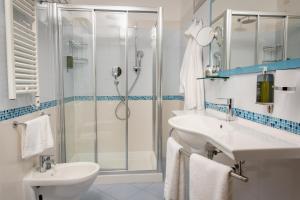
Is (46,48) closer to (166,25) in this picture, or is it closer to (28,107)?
(28,107)

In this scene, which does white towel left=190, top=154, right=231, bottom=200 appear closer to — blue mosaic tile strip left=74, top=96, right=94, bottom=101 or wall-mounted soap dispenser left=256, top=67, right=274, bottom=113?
wall-mounted soap dispenser left=256, top=67, right=274, bottom=113

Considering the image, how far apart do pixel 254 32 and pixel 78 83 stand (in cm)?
210

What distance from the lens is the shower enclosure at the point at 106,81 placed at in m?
2.70

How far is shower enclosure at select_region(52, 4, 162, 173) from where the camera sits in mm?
2703

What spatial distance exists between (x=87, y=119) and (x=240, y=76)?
1.98 meters

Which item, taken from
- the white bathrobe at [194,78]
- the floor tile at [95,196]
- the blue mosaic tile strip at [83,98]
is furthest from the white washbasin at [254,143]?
the blue mosaic tile strip at [83,98]

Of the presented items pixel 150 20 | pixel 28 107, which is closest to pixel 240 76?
pixel 28 107

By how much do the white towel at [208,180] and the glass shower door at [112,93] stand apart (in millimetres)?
1810

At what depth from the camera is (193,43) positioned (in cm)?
241

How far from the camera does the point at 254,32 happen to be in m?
1.49

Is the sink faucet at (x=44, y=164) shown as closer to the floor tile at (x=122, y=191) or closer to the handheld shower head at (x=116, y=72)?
the floor tile at (x=122, y=191)

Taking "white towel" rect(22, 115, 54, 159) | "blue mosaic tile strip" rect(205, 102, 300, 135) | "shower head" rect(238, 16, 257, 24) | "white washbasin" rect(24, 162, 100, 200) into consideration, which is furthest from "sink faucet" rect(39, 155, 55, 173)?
"shower head" rect(238, 16, 257, 24)

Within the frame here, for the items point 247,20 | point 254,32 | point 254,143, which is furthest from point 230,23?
point 254,143

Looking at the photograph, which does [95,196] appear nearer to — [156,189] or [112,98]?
[156,189]
